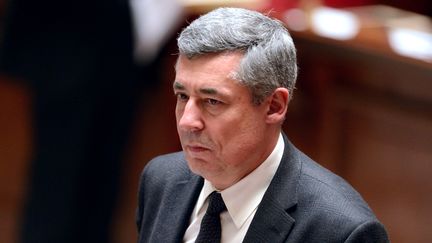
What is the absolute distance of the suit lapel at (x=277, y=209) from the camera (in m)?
2.08

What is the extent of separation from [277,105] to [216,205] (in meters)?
0.24

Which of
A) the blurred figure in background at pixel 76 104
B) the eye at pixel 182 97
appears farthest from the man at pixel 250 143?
the blurred figure in background at pixel 76 104

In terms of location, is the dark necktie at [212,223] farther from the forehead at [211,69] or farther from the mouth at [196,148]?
the forehead at [211,69]

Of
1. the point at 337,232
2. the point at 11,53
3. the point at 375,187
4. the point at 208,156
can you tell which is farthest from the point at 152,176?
the point at 375,187

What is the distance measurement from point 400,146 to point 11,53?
1.56m

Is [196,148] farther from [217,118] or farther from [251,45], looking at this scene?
[251,45]

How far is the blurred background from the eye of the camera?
2912 millimetres

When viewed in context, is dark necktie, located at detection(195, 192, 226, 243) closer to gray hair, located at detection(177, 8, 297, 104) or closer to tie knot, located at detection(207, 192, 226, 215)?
tie knot, located at detection(207, 192, 226, 215)

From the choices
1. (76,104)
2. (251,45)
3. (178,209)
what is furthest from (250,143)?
(76,104)

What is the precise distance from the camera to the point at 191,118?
2029 mm

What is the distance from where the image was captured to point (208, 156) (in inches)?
80.7

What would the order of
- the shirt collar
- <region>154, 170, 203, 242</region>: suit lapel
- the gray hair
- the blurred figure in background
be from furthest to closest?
1. the blurred figure in background
2. <region>154, 170, 203, 242</region>: suit lapel
3. the shirt collar
4. the gray hair

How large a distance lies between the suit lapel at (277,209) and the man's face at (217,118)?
0.24ft

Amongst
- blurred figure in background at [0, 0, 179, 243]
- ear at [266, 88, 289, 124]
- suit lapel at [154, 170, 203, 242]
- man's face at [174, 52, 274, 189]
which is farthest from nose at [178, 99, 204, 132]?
blurred figure in background at [0, 0, 179, 243]
